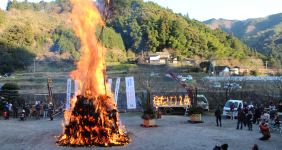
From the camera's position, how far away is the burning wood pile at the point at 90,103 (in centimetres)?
1001

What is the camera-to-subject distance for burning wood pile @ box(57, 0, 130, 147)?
1001cm

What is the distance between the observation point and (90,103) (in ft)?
34.6

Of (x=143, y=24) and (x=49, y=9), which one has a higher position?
(x=49, y=9)

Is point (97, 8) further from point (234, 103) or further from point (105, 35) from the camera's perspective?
point (105, 35)

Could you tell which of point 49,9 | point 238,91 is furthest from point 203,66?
point 49,9

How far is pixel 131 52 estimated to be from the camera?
10675 cm

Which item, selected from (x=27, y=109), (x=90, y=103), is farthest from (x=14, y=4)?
(x=90, y=103)

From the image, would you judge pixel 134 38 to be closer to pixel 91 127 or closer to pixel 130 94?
pixel 130 94

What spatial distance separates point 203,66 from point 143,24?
189ft

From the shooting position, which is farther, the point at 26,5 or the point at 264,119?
the point at 26,5

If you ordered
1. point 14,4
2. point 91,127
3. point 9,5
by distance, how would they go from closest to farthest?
point 91,127, point 9,5, point 14,4

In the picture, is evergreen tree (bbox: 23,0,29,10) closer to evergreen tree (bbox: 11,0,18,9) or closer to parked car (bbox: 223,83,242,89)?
evergreen tree (bbox: 11,0,18,9)

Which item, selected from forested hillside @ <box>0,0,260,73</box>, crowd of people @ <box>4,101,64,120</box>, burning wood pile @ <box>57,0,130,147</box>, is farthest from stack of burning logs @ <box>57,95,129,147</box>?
forested hillside @ <box>0,0,260,73</box>

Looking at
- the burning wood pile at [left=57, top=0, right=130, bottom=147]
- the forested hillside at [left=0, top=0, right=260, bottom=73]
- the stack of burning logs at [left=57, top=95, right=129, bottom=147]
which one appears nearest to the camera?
the stack of burning logs at [left=57, top=95, right=129, bottom=147]
